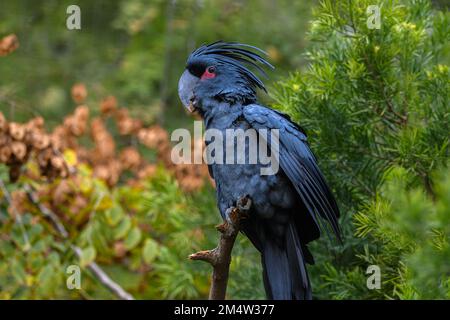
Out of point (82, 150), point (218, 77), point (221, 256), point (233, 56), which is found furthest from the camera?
point (82, 150)

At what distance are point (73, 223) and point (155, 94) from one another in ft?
7.72

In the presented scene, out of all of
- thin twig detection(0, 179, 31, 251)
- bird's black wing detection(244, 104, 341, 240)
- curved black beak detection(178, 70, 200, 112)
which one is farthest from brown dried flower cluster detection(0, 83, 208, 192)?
bird's black wing detection(244, 104, 341, 240)

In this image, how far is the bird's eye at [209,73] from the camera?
2982 mm

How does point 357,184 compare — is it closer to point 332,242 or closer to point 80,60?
point 332,242

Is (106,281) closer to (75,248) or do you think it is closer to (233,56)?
(75,248)

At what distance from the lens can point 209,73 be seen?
2.99 meters

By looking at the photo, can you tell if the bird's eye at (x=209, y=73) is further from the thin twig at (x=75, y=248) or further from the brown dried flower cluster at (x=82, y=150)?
the thin twig at (x=75, y=248)

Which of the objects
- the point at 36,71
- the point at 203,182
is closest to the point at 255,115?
the point at 203,182

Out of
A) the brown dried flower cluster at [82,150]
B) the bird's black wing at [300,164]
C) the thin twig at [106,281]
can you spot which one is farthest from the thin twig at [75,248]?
the bird's black wing at [300,164]

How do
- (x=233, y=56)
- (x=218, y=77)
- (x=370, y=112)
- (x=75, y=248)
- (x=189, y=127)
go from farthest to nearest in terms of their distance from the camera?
(x=189, y=127)
(x=75, y=248)
(x=233, y=56)
(x=218, y=77)
(x=370, y=112)

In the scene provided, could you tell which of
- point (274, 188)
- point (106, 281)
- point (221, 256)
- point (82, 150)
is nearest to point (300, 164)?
point (274, 188)

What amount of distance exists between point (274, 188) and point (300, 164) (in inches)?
5.9

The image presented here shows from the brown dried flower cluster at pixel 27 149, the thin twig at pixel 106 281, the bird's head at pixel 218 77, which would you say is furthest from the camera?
the thin twig at pixel 106 281

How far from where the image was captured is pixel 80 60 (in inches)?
240
